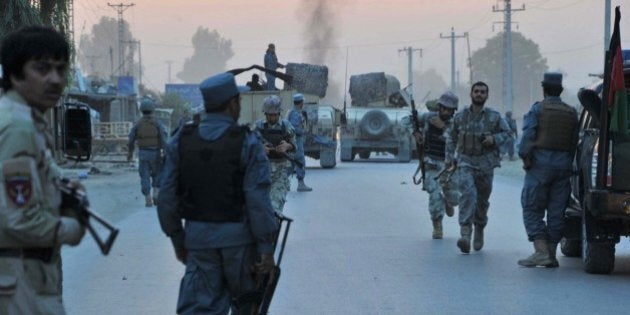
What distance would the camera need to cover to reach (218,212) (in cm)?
596

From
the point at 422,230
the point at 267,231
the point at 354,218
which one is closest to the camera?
the point at 267,231

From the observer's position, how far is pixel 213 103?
6.11m

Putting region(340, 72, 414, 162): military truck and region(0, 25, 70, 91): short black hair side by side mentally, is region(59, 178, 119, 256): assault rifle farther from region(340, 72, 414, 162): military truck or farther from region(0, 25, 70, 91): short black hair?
region(340, 72, 414, 162): military truck

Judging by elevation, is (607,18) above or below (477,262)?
above

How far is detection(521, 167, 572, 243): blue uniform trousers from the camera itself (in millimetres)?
11312

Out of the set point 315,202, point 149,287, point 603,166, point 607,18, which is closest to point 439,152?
point 603,166

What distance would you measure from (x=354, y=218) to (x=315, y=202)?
323cm

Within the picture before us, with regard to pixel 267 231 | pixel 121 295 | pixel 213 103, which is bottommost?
pixel 121 295

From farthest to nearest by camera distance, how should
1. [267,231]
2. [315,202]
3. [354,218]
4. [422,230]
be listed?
[315,202], [354,218], [422,230], [267,231]

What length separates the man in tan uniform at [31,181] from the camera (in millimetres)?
4184

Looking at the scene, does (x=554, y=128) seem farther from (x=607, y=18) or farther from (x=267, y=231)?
(x=607, y=18)

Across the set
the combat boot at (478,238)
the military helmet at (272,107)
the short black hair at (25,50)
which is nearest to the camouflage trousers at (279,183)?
the military helmet at (272,107)

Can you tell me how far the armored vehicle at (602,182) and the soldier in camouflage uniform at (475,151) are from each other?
107 centimetres

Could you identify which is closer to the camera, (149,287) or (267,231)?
(267,231)
